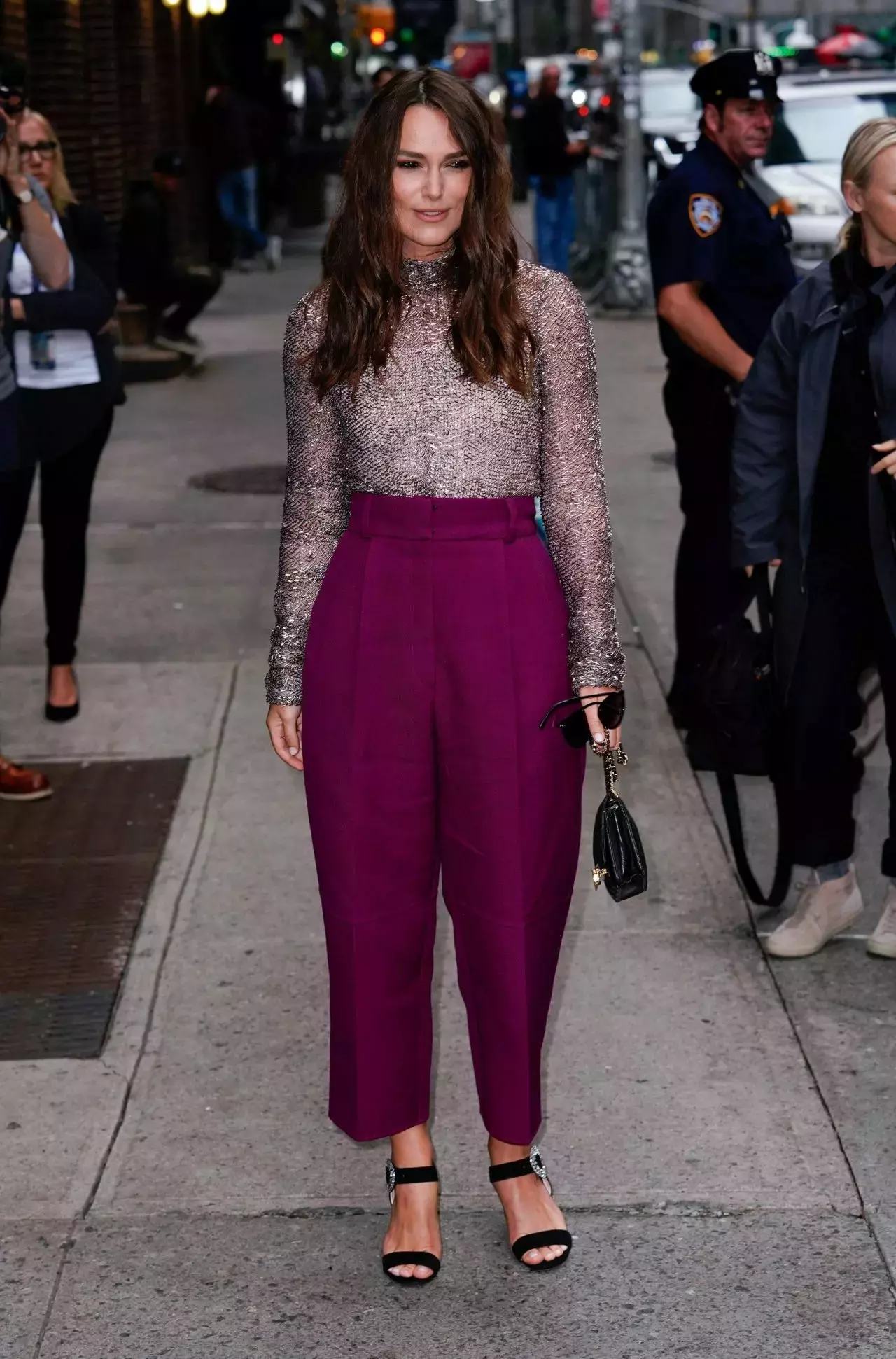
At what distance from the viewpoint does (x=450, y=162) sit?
327 cm

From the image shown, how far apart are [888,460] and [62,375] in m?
3.05

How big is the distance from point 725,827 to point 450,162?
296cm

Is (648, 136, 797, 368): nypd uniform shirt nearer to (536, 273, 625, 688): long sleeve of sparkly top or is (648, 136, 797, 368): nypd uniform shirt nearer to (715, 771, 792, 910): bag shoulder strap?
(715, 771, 792, 910): bag shoulder strap

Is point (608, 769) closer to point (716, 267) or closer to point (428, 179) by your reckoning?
point (428, 179)

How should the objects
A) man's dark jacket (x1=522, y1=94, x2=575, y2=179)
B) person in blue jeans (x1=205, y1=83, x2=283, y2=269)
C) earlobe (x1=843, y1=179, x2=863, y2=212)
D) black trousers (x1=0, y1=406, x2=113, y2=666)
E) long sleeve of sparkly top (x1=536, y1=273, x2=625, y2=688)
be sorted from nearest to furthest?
long sleeve of sparkly top (x1=536, y1=273, x2=625, y2=688)
earlobe (x1=843, y1=179, x2=863, y2=212)
black trousers (x1=0, y1=406, x2=113, y2=666)
man's dark jacket (x1=522, y1=94, x2=575, y2=179)
person in blue jeans (x1=205, y1=83, x2=283, y2=269)

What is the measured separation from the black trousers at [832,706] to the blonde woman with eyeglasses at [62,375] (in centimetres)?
252

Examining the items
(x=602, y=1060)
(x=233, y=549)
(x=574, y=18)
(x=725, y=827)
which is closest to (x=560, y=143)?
(x=233, y=549)

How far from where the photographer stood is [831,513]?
4.71m

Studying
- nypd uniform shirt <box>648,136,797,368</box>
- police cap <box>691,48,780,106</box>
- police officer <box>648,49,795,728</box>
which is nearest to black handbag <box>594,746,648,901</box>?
police officer <box>648,49,795,728</box>

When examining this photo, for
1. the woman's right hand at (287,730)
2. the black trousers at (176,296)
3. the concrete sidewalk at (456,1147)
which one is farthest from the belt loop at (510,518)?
the black trousers at (176,296)

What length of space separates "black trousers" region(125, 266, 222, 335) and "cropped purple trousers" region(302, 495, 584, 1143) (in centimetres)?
1177

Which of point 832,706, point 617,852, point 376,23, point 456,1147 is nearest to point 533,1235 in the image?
point 456,1147

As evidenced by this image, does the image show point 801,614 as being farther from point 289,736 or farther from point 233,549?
point 233,549

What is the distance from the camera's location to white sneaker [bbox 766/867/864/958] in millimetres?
4930
